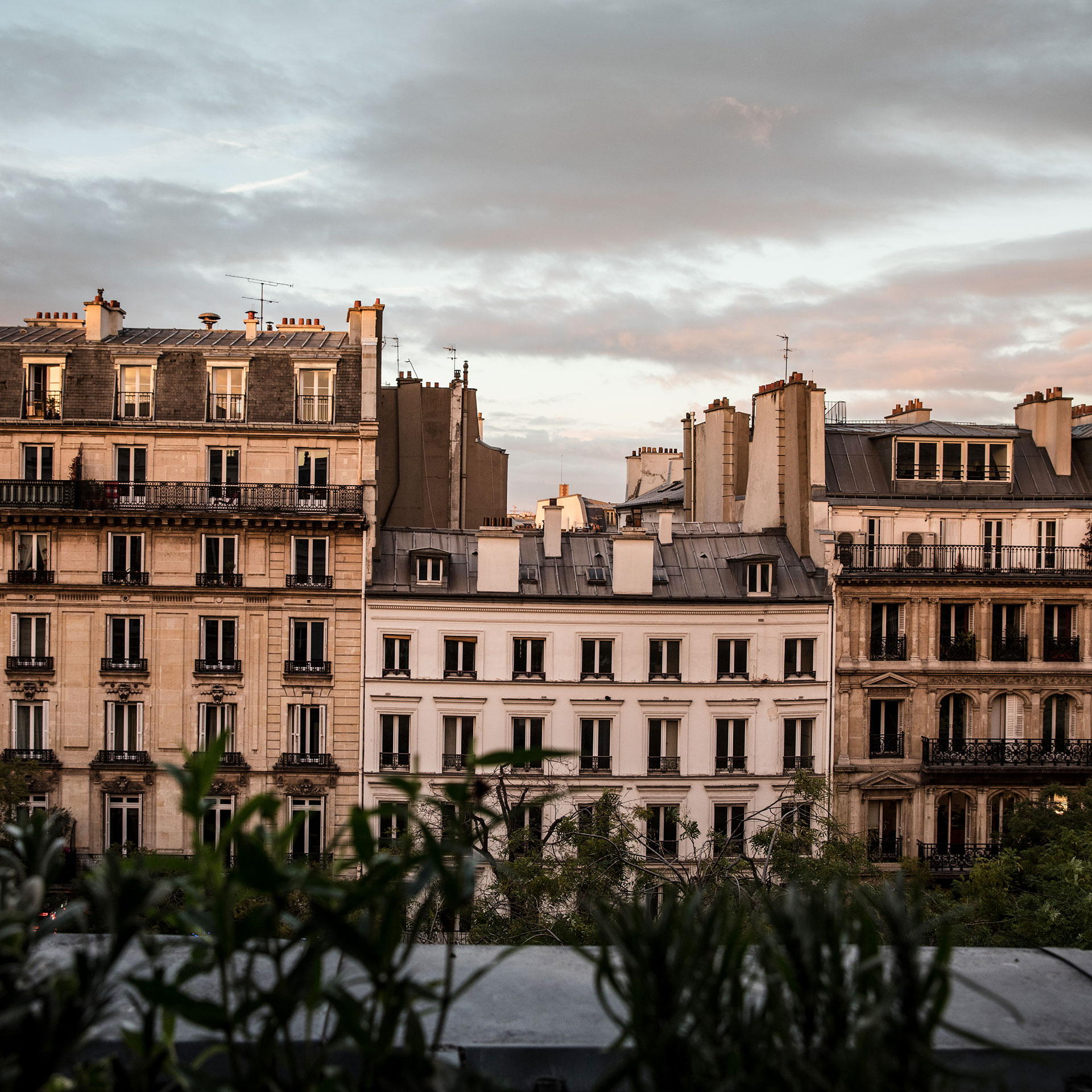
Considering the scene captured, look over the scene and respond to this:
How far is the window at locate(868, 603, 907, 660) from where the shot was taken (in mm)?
33875

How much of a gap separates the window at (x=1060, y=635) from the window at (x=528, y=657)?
16.6m

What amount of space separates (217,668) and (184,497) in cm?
547

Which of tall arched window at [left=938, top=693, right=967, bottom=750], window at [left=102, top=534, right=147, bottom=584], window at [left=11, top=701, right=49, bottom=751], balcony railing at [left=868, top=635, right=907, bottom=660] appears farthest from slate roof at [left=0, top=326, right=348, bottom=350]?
tall arched window at [left=938, top=693, right=967, bottom=750]

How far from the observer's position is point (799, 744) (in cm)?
3350

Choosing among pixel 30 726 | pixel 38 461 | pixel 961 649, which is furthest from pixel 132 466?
pixel 961 649

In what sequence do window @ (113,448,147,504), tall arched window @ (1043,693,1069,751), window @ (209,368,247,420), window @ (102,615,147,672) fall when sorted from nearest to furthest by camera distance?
window @ (102,615,147,672) → window @ (113,448,147,504) → window @ (209,368,247,420) → tall arched window @ (1043,693,1069,751)

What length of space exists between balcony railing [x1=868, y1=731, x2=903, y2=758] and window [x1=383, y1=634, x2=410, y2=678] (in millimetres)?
15202

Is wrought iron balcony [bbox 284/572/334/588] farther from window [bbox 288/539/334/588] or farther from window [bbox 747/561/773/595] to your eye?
window [bbox 747/561/773/595]

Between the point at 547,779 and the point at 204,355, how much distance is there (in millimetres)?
17213

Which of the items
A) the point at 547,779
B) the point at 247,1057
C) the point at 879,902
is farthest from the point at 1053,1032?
the point at 547,779

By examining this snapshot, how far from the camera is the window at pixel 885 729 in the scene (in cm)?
3372

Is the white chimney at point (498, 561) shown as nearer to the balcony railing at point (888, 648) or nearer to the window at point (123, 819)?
the balcony railing at point (888, 648)

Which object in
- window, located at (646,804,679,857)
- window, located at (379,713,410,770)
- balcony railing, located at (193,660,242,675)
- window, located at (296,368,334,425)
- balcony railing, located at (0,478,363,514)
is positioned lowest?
window, located at (646,804,679,857)

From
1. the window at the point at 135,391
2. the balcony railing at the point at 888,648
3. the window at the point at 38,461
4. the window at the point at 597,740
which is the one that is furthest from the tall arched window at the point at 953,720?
the window at the point at 38,461
